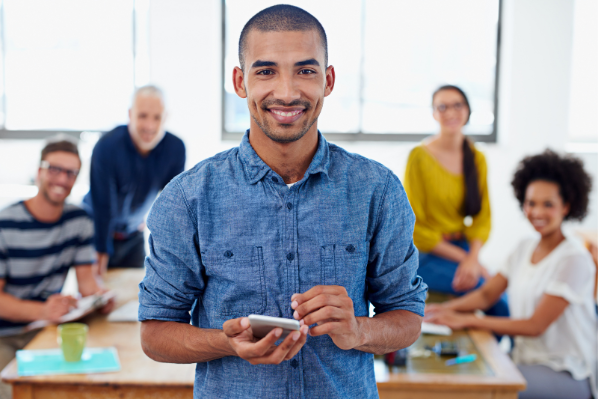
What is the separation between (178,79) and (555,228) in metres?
3.81

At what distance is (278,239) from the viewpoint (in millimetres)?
1121

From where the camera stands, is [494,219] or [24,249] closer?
[24,249]

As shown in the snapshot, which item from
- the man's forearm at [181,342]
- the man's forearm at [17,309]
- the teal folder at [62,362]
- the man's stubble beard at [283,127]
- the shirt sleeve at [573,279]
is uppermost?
the man's stubble beard at [283,127]

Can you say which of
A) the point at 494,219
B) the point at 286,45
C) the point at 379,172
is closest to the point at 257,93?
the point at 286,45

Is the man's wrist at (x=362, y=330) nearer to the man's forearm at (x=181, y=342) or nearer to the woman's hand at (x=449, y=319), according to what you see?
the man's forearm at (x=181, y=342)

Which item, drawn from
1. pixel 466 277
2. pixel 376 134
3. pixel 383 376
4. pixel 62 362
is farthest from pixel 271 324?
pixel 376 134

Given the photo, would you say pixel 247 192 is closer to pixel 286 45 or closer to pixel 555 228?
pixel 286 45

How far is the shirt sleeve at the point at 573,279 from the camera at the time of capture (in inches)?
88.5

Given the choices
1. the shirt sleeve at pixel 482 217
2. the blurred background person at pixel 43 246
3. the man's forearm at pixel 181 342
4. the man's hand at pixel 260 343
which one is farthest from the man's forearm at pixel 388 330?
the shirt sleeve at pixel 482 217

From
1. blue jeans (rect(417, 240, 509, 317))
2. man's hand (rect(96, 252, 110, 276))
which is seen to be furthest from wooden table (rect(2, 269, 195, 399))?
blue jeans (rect(417, 240, 509, 317))

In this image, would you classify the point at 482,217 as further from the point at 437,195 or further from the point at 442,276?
the point at 442,276

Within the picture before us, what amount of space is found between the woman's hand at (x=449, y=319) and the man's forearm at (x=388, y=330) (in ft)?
3.44

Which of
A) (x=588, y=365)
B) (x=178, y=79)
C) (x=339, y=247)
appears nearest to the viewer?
(x=339, y=247)

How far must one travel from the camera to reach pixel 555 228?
240 centimetres
